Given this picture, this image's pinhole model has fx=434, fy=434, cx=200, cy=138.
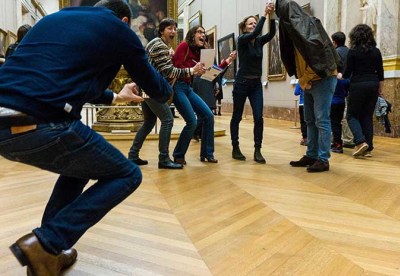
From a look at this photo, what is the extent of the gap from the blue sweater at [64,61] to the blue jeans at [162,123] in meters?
2.80

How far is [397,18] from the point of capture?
7.86 meters

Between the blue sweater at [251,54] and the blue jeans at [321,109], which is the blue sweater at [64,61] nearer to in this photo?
the blue jeans at [321,109]

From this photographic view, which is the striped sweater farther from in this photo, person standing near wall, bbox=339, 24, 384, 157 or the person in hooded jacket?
person standing near wall, bbox=339, 24, 384, 157

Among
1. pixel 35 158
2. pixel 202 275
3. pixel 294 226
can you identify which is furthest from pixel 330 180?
pixel 35 158

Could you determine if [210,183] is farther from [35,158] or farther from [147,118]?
[35,158]

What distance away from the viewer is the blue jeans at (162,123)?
181 inches

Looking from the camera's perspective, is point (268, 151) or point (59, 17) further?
point (268, 151)

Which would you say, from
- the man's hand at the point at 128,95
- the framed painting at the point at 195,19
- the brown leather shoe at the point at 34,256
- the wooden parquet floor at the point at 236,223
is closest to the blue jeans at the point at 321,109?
the wooden parquet floor at the point at 236,223

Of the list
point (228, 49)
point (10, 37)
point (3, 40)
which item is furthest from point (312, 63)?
point (228, 49)

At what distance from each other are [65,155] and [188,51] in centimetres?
334

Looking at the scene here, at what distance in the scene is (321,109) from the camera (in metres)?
4.41

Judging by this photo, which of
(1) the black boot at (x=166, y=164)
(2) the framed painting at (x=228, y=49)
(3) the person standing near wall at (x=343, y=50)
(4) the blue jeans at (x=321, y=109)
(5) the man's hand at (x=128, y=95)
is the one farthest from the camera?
(2) the framed painting at (x=228, y=49)

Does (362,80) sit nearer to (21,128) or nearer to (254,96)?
(254,96)

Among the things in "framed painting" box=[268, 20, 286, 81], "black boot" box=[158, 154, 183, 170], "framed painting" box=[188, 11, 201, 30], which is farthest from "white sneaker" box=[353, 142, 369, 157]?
"framed painting" box=[188, 11, 201, 30]
